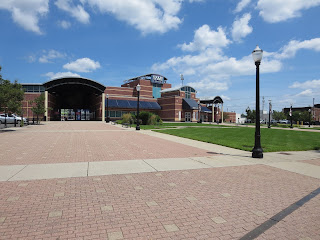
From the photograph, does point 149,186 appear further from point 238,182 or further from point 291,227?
point 291,227

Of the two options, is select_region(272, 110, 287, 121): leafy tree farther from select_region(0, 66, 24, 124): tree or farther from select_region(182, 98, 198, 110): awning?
select_region(0, 66, 24, 124): tree

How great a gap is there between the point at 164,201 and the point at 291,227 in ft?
7.09

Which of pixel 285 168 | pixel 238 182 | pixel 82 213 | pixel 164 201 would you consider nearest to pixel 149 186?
pixel 164 201

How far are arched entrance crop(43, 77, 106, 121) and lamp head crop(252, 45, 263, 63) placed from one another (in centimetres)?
3832

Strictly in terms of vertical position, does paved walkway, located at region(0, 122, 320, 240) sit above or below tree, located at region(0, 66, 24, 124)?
below

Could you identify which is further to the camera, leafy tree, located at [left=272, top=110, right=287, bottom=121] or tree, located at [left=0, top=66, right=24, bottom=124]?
leafy tree, located at [left=272, top=110, right=287, bottom=121]

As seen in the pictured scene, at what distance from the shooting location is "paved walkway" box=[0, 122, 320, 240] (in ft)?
10.8

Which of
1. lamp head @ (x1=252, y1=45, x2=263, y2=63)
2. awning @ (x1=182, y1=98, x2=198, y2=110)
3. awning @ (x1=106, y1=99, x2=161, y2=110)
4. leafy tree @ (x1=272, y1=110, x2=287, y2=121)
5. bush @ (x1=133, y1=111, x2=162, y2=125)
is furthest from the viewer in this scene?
leafy tree @ (x1=272, y1=110, x2=287, y2=121)

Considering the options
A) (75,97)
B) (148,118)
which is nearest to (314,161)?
(148,118)

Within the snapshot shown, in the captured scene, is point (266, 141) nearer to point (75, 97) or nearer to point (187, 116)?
point (187, 116)

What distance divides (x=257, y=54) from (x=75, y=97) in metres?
76.1

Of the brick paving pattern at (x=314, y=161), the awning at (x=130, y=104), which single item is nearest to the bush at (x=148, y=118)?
the awning at (x=130, y=104)

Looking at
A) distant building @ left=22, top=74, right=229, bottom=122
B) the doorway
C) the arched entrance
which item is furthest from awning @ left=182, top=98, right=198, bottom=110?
the arched entrance

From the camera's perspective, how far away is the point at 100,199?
14.4 feet
